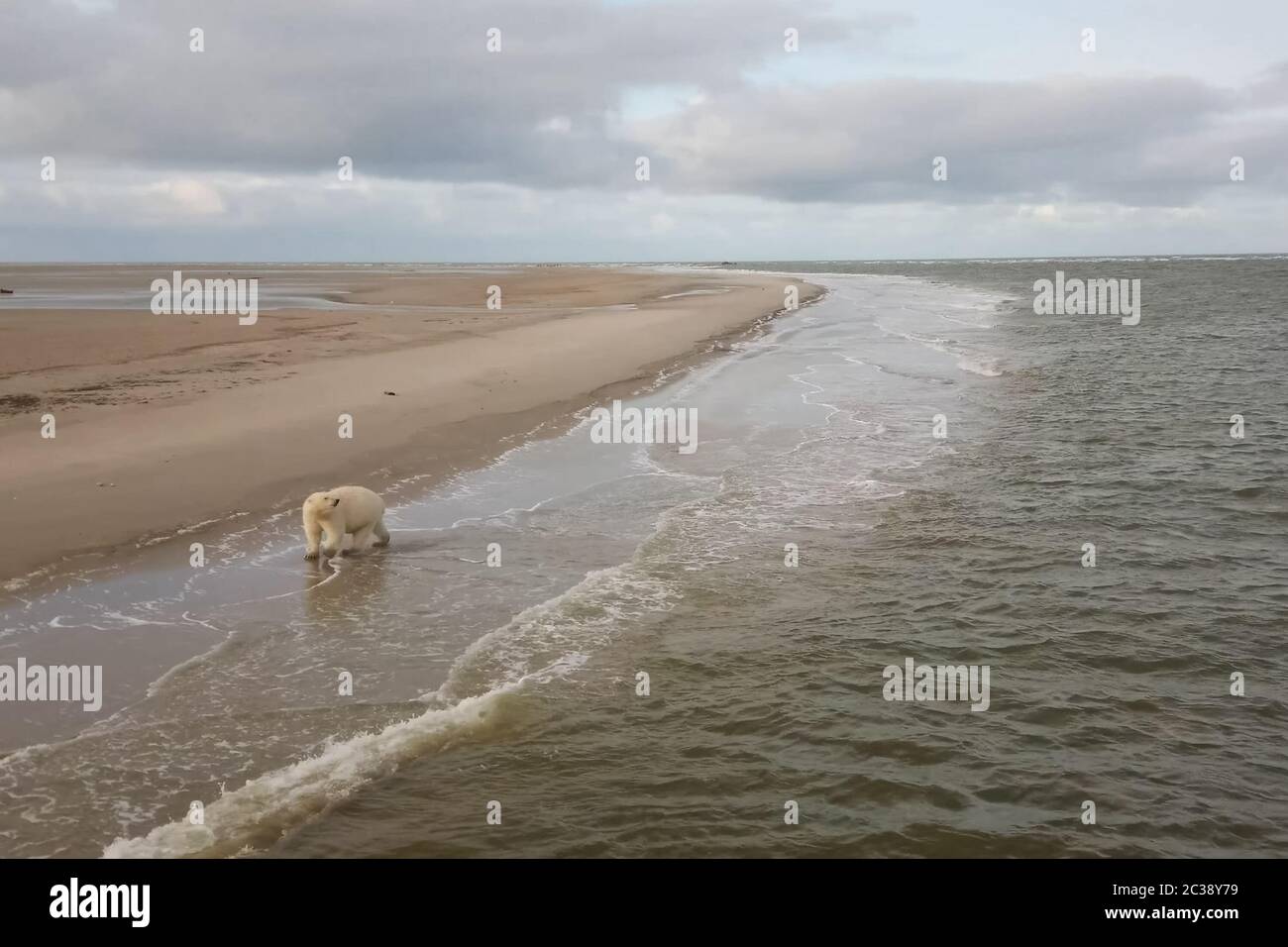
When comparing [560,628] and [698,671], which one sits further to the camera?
[560,628]

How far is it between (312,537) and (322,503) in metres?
0.41

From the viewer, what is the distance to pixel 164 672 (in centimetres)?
688

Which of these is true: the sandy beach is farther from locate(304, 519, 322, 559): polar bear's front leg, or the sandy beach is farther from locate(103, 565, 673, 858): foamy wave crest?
locate(103, 565, 673, 858): foamy wave crest

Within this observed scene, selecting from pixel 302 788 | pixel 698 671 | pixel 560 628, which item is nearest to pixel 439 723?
pixel 302 788

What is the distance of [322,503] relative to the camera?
9383mm

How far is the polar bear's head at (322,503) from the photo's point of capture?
9.38 metres

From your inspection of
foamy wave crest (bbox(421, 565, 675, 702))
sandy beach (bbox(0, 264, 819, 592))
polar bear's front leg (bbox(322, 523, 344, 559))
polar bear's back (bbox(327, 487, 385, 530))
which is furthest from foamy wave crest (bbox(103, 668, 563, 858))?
sandy beach (bbox(0, 264, 819, 592))

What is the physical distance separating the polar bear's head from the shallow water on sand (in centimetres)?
61

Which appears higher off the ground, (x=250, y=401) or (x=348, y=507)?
(x=250, y=401)

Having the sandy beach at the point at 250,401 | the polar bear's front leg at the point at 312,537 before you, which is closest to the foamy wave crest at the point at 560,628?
the polar bear's front leg at the point at 312,537

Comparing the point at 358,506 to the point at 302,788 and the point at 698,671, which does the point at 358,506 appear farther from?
the point at 302,788
